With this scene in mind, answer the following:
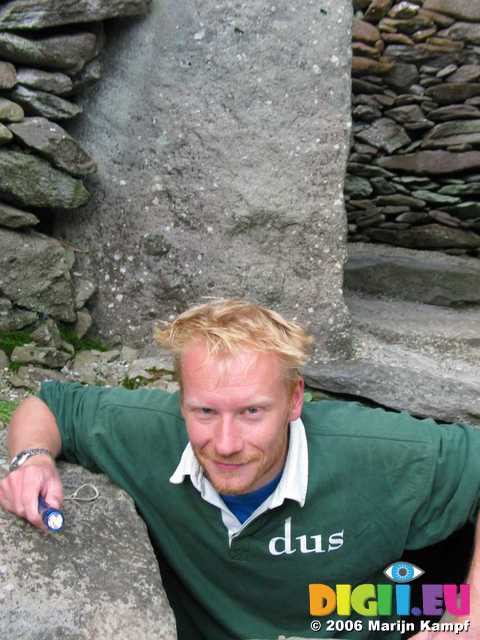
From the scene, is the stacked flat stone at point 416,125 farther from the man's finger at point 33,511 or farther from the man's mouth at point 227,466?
the man's finger at point 33,511

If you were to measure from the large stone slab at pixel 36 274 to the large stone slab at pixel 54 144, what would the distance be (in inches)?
12.8

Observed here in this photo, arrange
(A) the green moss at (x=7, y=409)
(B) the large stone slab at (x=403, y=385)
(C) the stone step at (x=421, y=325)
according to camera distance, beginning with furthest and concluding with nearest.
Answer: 1. (C) the stone step at (x=421, y=325)
2. (B) the large stone slab at (x=403, y=385)
3. (A) the green moss at (x=7, y=409)

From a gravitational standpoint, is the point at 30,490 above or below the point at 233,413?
below

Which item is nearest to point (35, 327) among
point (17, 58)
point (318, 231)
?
point (17, 58)

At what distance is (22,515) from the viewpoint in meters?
1.80

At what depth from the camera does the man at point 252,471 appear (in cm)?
183

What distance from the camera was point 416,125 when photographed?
681 cm

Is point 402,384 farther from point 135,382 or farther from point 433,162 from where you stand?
point 433,162

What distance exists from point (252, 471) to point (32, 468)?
1.70 feet

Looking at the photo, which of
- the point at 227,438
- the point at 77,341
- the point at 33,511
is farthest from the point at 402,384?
the point at 33,511

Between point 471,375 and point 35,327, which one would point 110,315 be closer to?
point 35,327

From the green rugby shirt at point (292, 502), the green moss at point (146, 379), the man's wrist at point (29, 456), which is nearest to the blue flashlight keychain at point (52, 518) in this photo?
the man's wrist at point (29, 456)

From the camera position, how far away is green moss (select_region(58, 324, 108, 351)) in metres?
3.40

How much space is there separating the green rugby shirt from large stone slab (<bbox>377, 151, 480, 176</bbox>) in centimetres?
523
